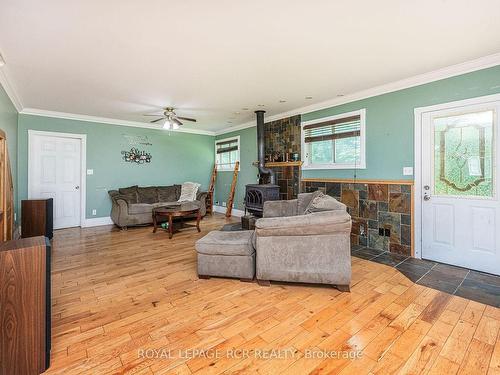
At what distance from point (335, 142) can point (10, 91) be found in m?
5.33

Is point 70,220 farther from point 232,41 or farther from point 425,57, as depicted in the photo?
point 425,57

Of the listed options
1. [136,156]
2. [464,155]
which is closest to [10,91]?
[136,156]

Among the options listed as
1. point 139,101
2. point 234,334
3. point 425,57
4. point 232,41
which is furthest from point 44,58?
point 425,57

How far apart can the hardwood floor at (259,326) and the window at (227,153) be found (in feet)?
14.4

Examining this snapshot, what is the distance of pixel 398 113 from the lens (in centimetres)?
365

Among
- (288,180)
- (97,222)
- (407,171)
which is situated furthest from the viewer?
(97,222)

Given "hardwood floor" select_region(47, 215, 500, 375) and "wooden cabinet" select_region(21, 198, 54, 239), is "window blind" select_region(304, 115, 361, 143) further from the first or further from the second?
"wooden cabinet" select_region(21, 198, 54, 239)

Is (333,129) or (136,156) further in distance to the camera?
(136,156)

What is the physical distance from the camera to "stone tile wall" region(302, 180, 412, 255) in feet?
11.8

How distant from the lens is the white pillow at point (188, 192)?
A: 6.30m

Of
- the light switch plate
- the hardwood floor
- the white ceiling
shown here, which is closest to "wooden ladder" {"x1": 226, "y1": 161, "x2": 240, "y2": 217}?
the white ceiling

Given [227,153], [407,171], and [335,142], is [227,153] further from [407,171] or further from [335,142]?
[407,171]

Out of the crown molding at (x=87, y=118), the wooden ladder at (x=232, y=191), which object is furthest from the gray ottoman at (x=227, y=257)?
the crown molding at (x=87, y=118)

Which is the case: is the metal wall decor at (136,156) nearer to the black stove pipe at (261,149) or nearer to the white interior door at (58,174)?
the white interior door at (58,174)
